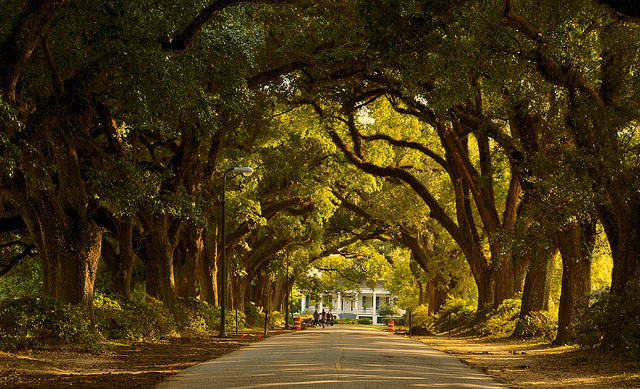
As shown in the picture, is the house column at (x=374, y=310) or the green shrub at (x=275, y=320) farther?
the house column at (x=374, y=310)

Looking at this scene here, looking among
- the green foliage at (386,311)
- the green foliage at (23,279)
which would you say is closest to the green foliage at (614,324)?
the green foliage at (23,279)

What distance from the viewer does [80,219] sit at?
19.2 m

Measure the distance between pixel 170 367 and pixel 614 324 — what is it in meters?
10.2

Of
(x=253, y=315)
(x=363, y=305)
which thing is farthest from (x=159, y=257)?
(x=363, y=305)

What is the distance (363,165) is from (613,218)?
51.2 ft

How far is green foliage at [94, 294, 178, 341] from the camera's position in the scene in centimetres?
2156

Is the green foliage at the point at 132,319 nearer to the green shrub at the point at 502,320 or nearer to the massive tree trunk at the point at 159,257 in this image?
the massive tree trunk at the point at 159,257

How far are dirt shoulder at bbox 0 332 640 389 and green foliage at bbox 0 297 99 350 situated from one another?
614 millimetres

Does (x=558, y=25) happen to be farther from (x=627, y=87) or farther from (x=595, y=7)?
(x=627, y=87)

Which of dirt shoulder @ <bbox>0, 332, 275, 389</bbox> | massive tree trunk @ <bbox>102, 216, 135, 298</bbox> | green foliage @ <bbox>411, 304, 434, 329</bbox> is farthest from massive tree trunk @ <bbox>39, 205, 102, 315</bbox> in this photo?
green foliage @ <bbox>411, 304, 434, 329</bbox>

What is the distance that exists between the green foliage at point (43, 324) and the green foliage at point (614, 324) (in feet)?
39.9

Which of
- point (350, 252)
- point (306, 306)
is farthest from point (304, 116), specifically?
point (306, 306)

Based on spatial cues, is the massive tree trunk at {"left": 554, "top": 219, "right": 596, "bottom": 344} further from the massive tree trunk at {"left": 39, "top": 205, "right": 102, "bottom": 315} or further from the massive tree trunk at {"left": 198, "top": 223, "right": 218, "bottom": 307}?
the massive tree trunk at {"left": 198, "top": 223, "right": 218, "bottom": 307}

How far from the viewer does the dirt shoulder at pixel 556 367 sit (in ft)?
43.3
